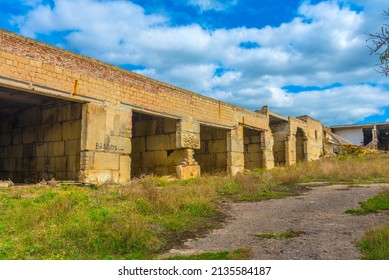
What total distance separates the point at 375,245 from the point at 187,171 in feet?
34.9

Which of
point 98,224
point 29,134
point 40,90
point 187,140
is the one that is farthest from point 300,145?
point 98,224

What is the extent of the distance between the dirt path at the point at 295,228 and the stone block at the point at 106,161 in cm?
493

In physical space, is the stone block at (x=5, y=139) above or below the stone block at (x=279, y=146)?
below

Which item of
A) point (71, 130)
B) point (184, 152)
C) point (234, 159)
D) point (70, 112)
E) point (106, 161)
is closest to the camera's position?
point (106, 161)

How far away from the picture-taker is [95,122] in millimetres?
11023

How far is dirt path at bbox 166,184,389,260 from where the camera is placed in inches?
163

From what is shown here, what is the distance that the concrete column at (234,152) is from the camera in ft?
56.7

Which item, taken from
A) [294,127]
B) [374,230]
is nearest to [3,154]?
[374,230]

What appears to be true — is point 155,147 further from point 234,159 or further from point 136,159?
point 234,159

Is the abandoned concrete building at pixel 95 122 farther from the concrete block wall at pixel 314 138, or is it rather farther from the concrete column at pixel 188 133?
the concrete block wall at pixel 314 138

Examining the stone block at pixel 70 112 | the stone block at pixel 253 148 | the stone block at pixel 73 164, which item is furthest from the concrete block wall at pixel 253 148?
the stone block at pixel 73 164

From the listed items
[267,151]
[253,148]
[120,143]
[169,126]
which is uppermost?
[169,126]

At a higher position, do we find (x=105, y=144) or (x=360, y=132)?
(x=360, y=132)

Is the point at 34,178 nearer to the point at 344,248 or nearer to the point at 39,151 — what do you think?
the point at 39,151
